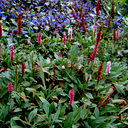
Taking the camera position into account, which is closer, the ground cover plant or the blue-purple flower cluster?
the ground cover plant

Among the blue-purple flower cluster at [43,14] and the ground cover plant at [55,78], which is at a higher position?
the blue-purple flower cluster at [43,14]

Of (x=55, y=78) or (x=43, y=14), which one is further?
(x=43, y=14)

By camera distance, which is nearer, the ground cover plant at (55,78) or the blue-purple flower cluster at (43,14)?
the ground cover plant at (55,78)

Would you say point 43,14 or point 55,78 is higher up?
point 43,14

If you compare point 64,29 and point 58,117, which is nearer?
point 58,117

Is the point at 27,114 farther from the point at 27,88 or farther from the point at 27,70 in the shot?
the point at 27,70

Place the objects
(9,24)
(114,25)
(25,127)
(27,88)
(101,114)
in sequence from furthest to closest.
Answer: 1. (114,25)
2. (9,24)
3. (27,88)
4. (101,114)
5. (25,127)

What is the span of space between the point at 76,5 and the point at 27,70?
444 cm

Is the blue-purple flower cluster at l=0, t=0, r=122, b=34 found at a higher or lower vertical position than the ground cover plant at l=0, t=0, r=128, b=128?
higher

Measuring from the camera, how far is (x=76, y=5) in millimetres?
5824

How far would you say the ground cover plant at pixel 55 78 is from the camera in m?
1.81

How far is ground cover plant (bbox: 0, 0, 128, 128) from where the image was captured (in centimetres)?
181

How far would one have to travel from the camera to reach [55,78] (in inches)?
94.8

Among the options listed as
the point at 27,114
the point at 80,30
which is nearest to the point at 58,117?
the point at 27,114
